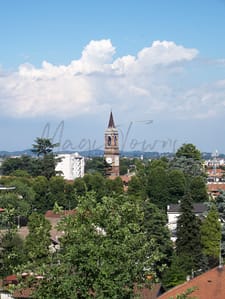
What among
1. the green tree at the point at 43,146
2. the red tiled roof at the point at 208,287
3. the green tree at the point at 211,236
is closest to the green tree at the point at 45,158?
the green tree at the point at 43,146

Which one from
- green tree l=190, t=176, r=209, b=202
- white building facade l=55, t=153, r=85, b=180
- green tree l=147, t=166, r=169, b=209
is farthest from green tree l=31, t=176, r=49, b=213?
white building facade l=55, t=153, r=85, b=180

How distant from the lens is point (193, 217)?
125ft

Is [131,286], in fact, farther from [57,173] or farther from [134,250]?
[57,173]

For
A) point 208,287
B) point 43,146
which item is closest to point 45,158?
point 43,146

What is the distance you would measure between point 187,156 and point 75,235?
215 feet

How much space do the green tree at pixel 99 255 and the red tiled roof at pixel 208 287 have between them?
6.57 meters

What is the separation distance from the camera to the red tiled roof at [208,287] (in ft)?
67.9

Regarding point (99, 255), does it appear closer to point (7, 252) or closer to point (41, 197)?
point (7, 252)

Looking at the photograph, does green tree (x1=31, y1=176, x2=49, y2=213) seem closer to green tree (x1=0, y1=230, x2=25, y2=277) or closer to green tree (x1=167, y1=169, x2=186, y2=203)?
green tree (x1=167, y1=169, x2=186, y2=203)

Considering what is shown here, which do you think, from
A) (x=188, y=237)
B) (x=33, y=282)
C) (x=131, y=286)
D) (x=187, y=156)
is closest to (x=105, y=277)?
(x=131, y=286)

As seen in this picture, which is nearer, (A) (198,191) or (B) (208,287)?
(B) (208,287)

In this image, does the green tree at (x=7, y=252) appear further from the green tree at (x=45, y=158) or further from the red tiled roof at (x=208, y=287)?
the green tree at (x=45, y=158)

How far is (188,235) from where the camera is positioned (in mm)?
36688

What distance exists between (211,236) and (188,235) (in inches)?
66.2
